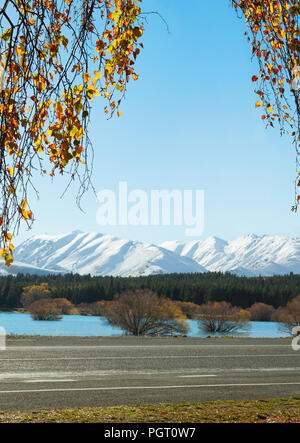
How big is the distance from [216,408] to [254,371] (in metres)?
5.64

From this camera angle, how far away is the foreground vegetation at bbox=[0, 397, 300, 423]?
669 centimetres

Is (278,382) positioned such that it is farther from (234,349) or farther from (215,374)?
(234,349)

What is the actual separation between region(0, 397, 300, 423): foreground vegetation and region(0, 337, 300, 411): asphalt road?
68 centimetres

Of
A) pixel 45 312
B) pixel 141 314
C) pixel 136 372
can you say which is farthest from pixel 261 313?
pixel 136 372

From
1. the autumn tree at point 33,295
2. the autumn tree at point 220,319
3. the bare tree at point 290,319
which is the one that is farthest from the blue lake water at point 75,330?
the autumn tree at point 33,295

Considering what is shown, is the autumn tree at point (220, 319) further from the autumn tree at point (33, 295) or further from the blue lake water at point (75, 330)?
the autumn tree at point (33, 295)

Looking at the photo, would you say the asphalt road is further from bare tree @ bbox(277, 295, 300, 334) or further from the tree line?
the tree line

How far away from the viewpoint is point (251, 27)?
527 cm

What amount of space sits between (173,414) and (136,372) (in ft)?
16.6

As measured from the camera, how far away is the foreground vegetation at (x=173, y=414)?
21.9ft

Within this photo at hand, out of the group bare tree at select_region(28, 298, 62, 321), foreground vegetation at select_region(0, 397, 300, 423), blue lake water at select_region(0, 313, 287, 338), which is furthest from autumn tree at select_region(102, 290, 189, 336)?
bare tree at select_region(28, 298, 62, 321)

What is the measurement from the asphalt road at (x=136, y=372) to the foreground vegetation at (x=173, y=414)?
68cm
